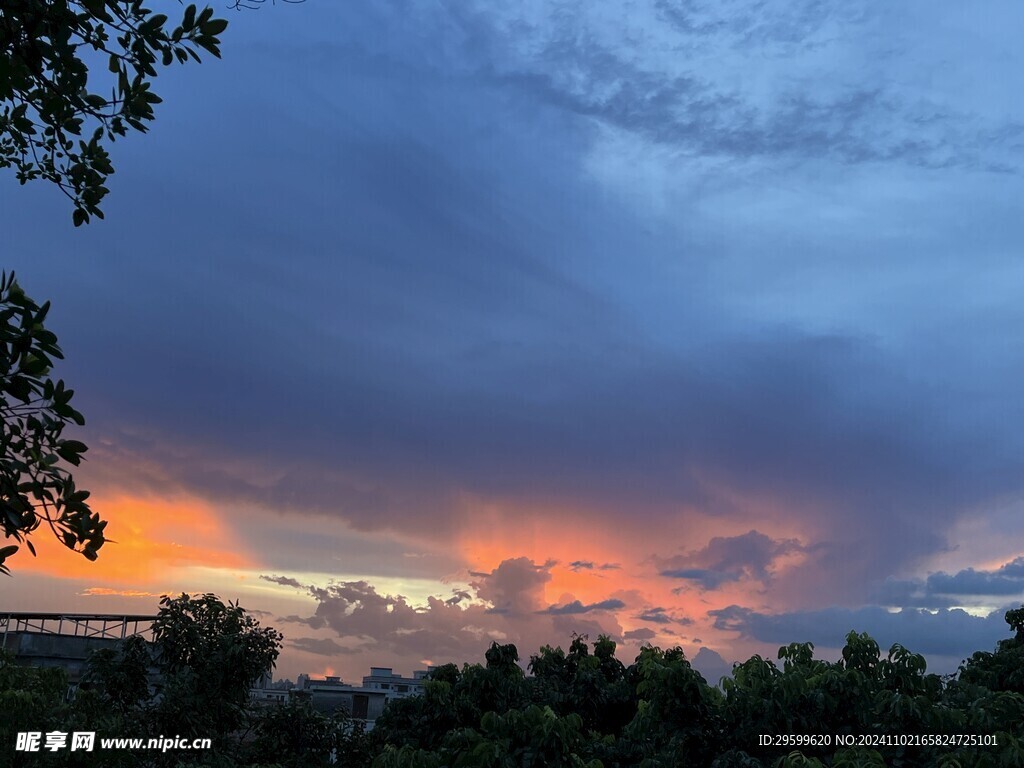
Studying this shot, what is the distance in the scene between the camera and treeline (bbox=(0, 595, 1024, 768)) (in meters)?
12.3

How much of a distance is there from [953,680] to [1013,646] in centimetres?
1169

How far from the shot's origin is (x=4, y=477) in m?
5.13

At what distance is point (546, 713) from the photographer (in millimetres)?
12633

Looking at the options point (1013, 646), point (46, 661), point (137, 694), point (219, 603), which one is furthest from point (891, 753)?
point (46, 661)

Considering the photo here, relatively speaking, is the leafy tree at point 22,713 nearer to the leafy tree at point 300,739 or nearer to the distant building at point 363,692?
the leafy tree at point 300,739

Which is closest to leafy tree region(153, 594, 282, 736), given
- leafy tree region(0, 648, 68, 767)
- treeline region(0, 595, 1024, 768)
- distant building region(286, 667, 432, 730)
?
treeline region(0, 595, 1024, 768)

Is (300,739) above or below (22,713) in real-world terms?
below

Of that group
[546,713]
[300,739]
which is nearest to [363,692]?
[300,739]

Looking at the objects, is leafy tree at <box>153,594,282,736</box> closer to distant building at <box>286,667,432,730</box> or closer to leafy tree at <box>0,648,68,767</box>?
leafy tree at <box>0,648,68,767</box>

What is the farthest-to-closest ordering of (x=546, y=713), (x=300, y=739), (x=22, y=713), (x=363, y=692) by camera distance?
(x=363, y=692), (x=300, y=739), (x=22, y=713), (x=546, y=713)

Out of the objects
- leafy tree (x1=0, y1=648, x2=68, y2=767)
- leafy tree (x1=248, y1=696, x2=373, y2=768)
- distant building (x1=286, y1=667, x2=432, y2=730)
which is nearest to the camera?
leafy tree (x1=0, y1=648, x2=68, y2=767)

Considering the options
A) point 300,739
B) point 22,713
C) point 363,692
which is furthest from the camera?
point 363,692

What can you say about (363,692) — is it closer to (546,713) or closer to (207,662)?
(207,662)

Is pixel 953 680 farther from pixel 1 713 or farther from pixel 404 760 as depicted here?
pixel 1 713
